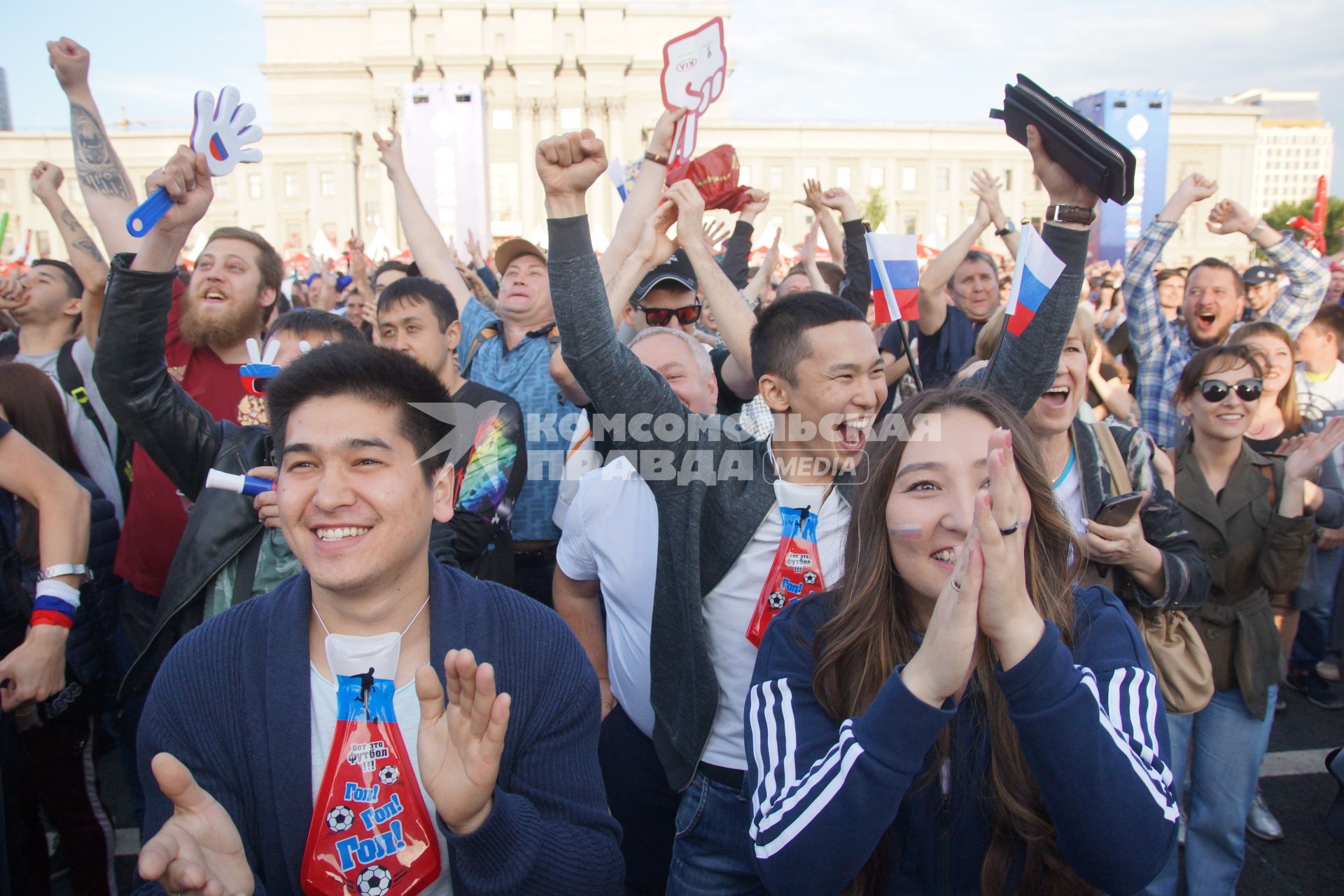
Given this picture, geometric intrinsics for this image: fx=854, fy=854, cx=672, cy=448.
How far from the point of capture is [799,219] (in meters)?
59.5

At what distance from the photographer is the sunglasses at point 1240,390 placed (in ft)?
9.47

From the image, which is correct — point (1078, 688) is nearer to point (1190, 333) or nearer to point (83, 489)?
point (83, 489)

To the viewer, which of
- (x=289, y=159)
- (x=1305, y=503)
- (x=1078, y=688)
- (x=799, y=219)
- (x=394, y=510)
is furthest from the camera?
(x=799, y=219)

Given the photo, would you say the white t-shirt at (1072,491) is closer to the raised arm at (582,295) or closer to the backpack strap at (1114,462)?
the backpack strap at (1114,462)

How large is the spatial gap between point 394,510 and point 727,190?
3.47 m

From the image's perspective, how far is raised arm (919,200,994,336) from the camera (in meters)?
4.77

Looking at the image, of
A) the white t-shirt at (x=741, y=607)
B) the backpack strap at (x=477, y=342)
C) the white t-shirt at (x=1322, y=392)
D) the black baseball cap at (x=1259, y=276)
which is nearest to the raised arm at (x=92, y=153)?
the backpack strap at (x=477, y=342)

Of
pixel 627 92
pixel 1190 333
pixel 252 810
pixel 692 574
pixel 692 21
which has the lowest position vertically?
pixel 252 810

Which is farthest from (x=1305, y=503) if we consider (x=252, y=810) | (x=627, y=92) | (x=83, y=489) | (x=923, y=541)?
(x=627, y=92)

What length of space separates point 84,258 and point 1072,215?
386cm

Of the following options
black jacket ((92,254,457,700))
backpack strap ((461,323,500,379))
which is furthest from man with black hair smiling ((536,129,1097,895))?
backpack strap ((461,323,500,379))

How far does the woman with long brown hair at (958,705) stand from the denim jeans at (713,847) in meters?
0.58

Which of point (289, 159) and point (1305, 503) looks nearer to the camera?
point (1305, 503)

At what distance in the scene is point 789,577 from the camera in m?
2.06
